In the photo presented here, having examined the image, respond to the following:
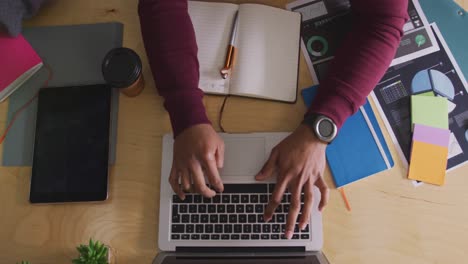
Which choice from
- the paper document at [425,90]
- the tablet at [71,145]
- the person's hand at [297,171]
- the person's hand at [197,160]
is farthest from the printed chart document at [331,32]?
the tablet at [71,145]

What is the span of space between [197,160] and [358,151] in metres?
0.31

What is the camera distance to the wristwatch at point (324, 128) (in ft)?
2.37

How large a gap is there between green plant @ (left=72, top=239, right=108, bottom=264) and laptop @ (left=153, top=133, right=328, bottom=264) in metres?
0.10

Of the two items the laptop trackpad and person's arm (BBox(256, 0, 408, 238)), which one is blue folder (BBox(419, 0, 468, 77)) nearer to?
person's arm (BBox(256, 0, 408, 238))

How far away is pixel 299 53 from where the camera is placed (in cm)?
81

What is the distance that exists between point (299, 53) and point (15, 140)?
0.60 meters

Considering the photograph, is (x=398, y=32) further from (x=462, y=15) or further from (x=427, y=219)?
(x=427, y=219)

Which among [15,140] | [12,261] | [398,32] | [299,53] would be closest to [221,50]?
[299,53]

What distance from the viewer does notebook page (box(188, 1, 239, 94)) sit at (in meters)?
0.79

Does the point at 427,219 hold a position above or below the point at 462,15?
below

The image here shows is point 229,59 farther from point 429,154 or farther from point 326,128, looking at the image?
point 429,154

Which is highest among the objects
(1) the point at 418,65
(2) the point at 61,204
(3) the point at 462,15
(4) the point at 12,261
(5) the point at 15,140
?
(3) the point at 462,15

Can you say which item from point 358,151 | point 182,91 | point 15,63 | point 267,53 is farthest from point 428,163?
point 15,63

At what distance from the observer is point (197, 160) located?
72 centimetres
